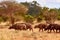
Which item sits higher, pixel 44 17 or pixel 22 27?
pixel 22 27

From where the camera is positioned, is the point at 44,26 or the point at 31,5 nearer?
the point at 44,26

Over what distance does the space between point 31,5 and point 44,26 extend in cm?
5696

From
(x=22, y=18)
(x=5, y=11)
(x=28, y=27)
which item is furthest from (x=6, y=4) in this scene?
(x=28, y=27)

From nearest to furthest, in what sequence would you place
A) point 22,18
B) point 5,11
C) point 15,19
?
1. point 5,11
2. point 15,19
3. point 22,18

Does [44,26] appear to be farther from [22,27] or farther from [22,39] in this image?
[22,39]

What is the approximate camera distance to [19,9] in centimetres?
4078

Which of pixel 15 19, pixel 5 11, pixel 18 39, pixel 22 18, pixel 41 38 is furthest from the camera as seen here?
pixel 22 18

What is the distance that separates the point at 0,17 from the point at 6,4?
343cm

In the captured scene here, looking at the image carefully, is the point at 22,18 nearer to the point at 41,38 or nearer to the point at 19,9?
the point at 19,9

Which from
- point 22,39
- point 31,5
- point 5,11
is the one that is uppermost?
point 22,39

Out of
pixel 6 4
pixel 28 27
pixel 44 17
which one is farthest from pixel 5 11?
pixel 28 27

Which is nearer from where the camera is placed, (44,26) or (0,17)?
(44,26)

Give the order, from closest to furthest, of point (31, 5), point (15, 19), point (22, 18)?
point (15, 19) → point (22, 18) → point (31, 5)

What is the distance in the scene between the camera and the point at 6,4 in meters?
40.8
